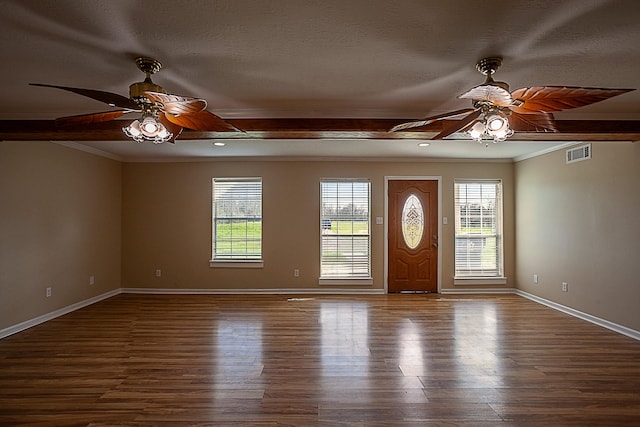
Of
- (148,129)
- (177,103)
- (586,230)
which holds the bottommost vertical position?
(586,230)

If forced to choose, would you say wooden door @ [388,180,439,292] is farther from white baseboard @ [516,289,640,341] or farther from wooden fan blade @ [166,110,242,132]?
wooden fan blade @ [166,110,242,132]

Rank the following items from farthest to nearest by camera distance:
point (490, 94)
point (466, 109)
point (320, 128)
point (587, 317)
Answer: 1. point (587, 317)
2. point (320, 128)
3. point (466, 109)
4. point (490, 94)

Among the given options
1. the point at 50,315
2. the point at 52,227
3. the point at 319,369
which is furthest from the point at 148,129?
the point at 50,315

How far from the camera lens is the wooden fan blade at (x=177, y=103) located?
227cm

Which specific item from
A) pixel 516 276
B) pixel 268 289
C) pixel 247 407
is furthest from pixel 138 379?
pixel 516 276

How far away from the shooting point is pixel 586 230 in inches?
194

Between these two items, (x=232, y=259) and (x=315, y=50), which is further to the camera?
(x=232, y=259)

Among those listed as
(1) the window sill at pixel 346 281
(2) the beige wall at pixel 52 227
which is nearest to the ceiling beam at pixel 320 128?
(2) the beige wall at pixel 52 227

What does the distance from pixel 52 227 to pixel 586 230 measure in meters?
7.24

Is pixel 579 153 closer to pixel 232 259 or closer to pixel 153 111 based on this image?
pixel 153 111

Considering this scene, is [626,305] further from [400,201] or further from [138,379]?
[138,379]

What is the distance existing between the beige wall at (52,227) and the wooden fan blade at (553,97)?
17.6ft

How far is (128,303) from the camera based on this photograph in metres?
5.86

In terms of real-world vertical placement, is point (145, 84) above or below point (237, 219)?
above
